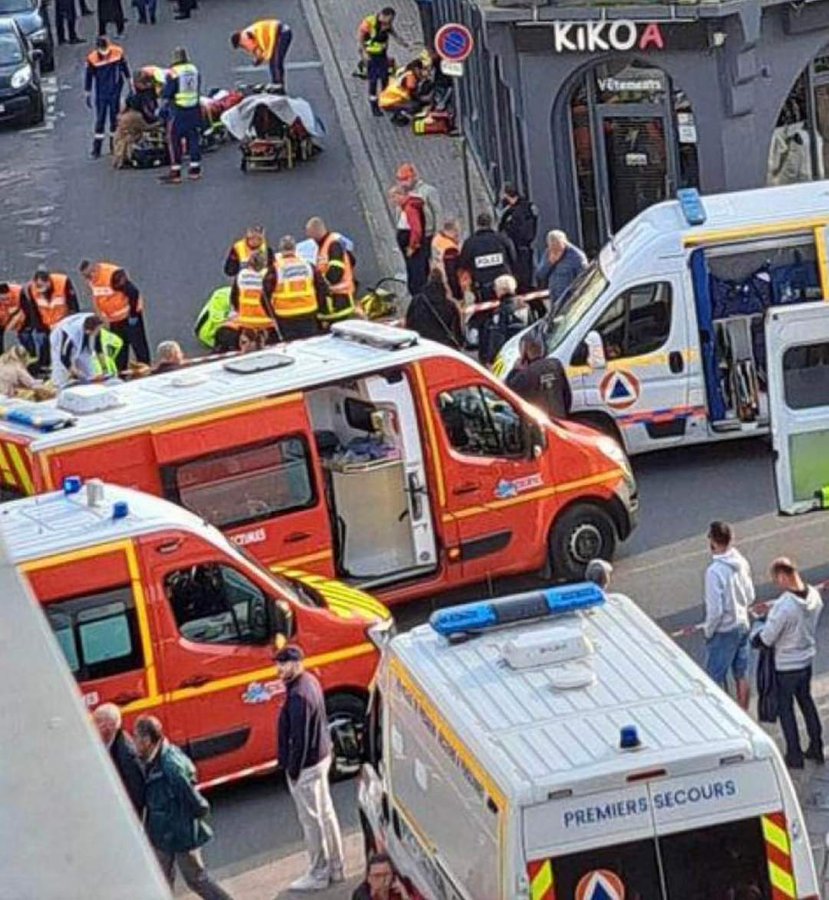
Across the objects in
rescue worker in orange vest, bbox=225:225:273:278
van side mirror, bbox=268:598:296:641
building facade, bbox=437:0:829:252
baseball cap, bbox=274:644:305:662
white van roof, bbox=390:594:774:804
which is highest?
building facade, bbox=437:0:829:252

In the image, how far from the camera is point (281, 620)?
14352 mm

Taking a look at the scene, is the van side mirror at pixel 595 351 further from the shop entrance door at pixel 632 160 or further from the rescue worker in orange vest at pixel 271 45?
the rescue worker in orange vest at pixel 271 45

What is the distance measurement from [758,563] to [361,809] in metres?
5.64

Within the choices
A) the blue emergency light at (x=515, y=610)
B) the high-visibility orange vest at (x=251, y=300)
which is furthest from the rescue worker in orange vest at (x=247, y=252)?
the blue emergency light at (x=515, y=610)

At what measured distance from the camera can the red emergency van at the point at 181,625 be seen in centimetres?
1384

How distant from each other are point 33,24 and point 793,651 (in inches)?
1029

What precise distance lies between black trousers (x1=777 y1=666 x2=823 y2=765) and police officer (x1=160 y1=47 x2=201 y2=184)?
58.2ft

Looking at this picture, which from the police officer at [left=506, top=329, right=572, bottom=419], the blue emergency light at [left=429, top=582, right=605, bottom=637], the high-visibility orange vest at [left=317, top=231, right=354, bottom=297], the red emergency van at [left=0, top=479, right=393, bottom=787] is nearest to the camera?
the blue emergency light at [left=429, top=582, right=605, bottom=637]

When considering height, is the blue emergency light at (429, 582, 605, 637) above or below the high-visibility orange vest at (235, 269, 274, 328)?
below

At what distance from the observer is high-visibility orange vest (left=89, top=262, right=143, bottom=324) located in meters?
23.0

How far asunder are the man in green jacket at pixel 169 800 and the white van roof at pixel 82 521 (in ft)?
5.22

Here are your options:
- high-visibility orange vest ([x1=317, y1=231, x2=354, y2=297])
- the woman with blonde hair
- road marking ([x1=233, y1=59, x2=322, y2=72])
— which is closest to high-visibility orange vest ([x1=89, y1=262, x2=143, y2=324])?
high-visibility orange vest ([x1=317, y1=231, x2=354, y2=297])

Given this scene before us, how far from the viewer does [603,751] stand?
394 inches

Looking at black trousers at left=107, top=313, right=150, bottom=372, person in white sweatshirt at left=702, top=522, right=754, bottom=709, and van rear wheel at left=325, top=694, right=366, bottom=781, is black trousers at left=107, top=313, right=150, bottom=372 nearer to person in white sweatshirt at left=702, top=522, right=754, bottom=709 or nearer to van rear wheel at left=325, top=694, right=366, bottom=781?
van rear wheel at left=325, top=694, right=366, bottom=781
